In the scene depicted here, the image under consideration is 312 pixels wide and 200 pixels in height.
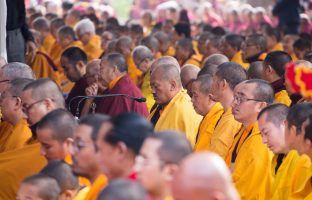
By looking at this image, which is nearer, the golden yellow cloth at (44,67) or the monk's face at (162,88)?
the monk's face at (162,88)

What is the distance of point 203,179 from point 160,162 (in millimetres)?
589

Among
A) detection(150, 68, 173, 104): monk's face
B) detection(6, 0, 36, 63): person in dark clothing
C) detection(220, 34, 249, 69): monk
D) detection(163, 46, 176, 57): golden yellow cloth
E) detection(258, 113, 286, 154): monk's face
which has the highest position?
detection(258, 113, 286, 154): monk's face

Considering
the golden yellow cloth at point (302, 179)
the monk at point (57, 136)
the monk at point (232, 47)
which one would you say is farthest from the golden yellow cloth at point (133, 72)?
the monk at point (57, 136)

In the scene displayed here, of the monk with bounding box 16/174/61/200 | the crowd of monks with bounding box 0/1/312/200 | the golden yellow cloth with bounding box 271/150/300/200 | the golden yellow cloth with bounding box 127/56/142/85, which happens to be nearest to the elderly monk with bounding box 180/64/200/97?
the crowd of monks with bounding box 0/1/312/200

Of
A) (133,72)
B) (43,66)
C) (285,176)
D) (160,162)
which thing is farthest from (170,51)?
(160,162)

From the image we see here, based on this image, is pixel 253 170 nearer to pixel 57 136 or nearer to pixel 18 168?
pixel 18 168

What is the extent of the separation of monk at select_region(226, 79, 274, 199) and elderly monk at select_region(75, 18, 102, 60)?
35.2 ft

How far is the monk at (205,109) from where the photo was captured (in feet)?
35.6

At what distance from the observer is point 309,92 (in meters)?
7.21

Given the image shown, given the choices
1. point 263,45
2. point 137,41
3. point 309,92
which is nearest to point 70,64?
point 263,45

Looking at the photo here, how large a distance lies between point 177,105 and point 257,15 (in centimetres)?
1810

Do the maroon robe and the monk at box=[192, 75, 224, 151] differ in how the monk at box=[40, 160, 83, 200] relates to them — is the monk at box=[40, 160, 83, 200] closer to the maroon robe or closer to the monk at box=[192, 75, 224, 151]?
the monk at box=[192, 75, 224, 151]

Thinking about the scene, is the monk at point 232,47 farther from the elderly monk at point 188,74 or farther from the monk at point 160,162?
the monk at point 160,162

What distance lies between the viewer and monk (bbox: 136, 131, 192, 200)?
20.0 feet
